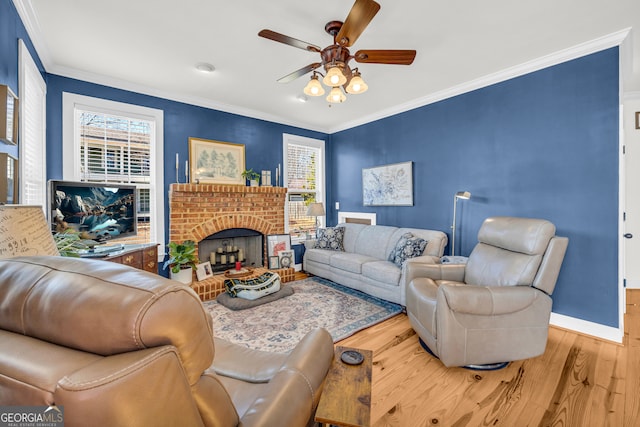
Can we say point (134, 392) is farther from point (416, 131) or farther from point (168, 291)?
point (416, 131)

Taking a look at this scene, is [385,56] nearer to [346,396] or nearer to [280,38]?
[280,38]

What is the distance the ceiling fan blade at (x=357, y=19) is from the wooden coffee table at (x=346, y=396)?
1857mm

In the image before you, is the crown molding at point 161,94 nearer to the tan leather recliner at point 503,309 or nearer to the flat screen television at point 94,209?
the flat screen television at point 94,209

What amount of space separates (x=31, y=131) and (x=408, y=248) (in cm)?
396

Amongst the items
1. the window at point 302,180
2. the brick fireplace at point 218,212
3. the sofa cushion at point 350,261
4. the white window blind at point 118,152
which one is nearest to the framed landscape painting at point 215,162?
the brick fireplace at point 218,212

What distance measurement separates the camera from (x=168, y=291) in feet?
1.87

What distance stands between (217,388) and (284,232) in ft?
13.2

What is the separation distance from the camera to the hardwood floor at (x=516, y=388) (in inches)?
63.4

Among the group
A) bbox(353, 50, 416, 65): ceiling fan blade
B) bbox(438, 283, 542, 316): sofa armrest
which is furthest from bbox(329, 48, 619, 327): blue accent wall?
bbox(353, 50, 416, 65): ceiling fan blade

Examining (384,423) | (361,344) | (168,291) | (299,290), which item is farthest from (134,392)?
(299,290)

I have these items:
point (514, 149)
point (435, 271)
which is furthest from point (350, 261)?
point (514, 149)

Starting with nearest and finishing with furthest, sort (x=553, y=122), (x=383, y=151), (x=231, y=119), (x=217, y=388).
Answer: (x=217, y=388)
(x=553, y=122)
(x=231, y=119)
(x=383, y=151)

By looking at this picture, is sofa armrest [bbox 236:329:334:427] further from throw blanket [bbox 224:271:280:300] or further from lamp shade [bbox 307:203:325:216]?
lamp shade [bbox 307:203:325:216]

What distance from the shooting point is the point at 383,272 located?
3283 millimetres
